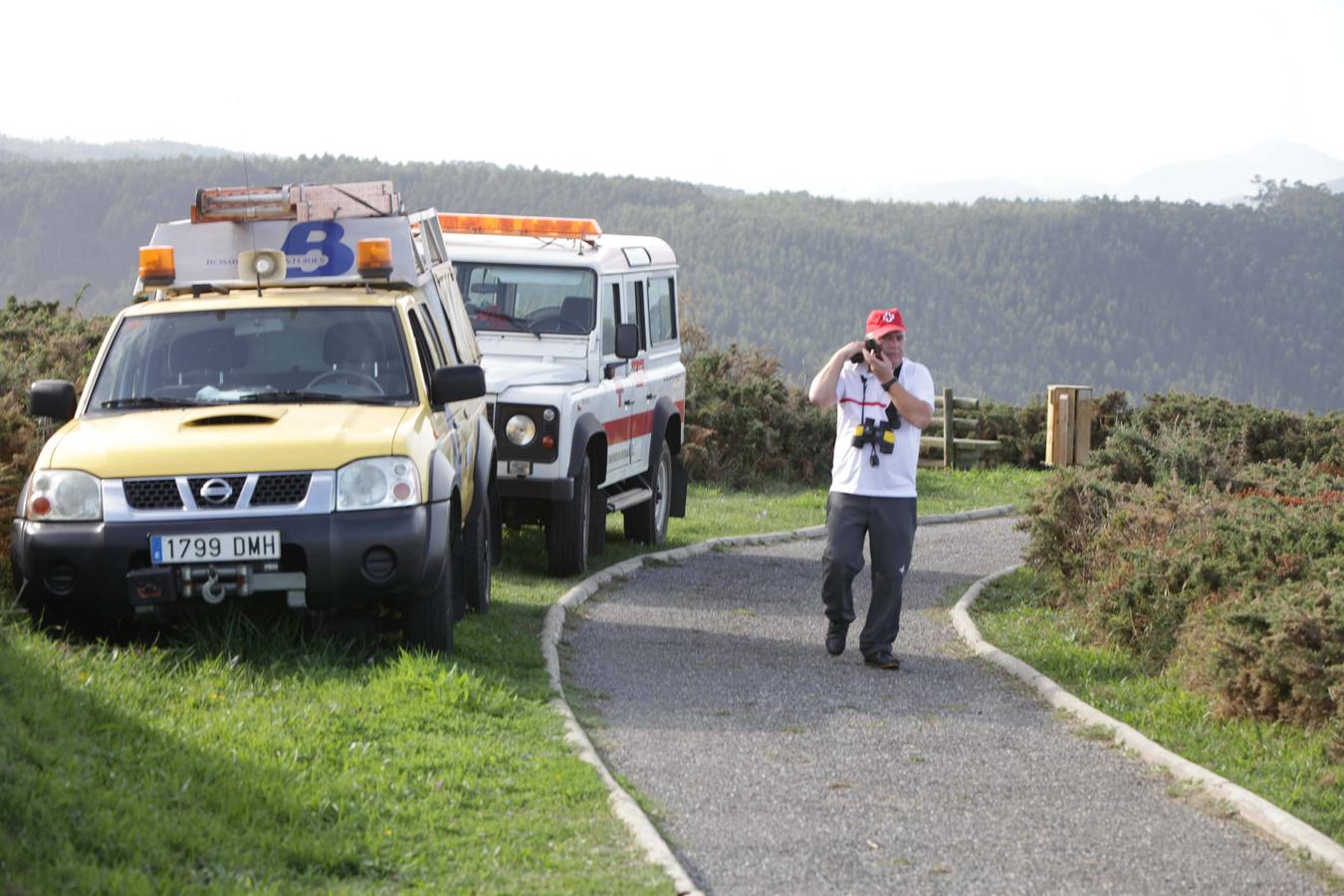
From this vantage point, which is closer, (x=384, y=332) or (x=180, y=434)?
(x=180, y=434)

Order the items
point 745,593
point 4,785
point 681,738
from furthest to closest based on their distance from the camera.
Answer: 1. point 745,593
2. point 681,738
3. point 4,785

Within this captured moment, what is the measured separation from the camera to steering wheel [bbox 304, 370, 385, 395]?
928cm

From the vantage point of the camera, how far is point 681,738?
798 centimetres

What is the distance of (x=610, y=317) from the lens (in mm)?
14039

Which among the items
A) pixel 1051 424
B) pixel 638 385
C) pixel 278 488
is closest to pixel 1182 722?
pixel 278 488

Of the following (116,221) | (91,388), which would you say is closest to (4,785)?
(91,388)

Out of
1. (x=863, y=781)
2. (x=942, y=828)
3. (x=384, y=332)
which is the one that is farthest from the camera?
(x=384, y=332)

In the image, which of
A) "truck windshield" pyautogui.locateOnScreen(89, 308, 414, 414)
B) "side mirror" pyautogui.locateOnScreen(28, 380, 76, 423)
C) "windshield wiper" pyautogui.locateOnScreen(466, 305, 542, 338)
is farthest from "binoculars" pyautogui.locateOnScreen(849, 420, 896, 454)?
"windshield wiper" pyautogui.locateOnScreen(466, 305, 542, 338)

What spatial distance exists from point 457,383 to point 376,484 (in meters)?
0.95

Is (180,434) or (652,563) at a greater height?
(180,434)

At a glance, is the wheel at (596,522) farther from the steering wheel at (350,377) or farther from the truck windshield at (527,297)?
the steering wheel at (350,377)

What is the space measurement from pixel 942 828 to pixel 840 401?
3.71 metres

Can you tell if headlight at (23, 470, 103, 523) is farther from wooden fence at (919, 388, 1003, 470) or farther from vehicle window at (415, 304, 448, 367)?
wooden fence at (919, 388, 1003, 470)

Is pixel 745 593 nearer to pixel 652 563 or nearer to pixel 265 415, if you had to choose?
pixel 652 563
